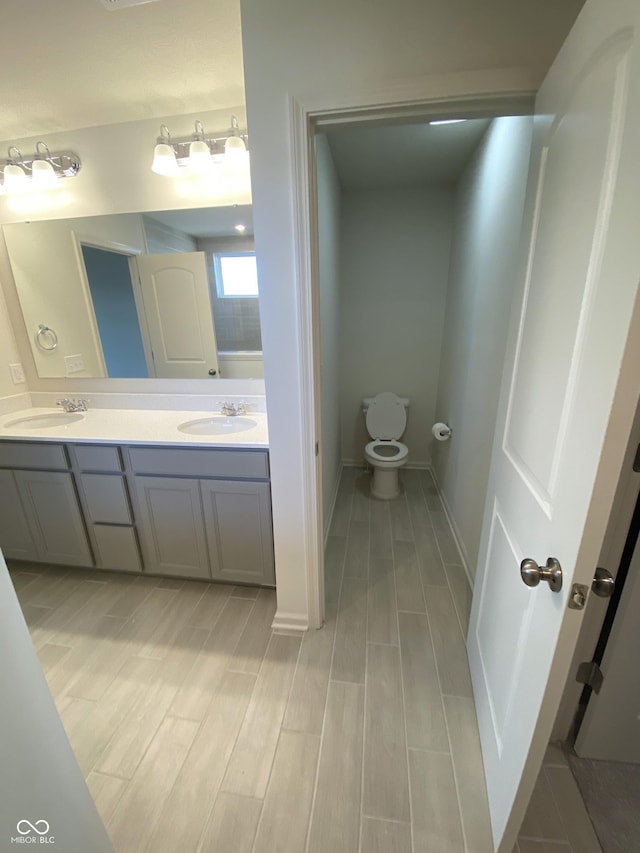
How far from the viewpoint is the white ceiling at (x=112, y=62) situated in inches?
45.5

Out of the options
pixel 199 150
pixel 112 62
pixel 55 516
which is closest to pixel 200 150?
pixel 199 150

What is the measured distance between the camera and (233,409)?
2.00 meters

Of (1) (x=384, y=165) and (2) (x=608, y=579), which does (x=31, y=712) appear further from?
(1) (x=384, y=165)

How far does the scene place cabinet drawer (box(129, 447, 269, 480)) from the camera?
61.8 inches

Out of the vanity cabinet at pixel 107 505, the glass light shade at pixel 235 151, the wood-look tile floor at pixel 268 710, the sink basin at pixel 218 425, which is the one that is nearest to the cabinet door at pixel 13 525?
the wood-look tile floor at pixel 268 710

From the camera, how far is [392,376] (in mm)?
3168

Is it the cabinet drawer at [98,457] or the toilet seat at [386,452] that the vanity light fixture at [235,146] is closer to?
the cabinet drawer at [98,457]

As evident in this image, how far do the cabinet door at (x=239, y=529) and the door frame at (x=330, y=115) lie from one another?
1.42 ft

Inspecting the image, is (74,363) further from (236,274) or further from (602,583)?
(602,583)

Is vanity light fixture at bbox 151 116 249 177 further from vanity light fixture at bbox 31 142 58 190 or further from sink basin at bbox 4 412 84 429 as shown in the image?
sink basin at bbox 4 412 84 429

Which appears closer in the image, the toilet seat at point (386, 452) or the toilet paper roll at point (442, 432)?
the toilet paper roll at point (442, 432)

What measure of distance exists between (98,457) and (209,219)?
1393 mm

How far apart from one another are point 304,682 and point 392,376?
245 cm

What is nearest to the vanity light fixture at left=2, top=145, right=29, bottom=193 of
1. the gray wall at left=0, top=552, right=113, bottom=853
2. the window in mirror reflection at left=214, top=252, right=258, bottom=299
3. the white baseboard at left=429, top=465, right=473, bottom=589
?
the window in mirror reflection at left=214, top=252, right=258, bottom=299
